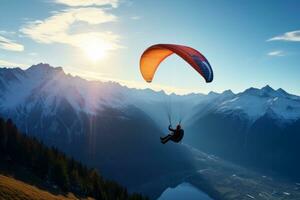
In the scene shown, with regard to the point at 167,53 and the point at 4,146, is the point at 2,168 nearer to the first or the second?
the point at 4,146

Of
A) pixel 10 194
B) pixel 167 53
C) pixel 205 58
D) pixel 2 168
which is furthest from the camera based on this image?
pixel 2 168

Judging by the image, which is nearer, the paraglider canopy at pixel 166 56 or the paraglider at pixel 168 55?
the paraglider at pixel 168 55

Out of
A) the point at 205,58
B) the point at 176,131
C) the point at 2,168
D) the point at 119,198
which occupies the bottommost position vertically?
the point at 119,198

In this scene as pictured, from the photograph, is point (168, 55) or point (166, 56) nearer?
point (168, 55)

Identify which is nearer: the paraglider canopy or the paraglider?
the paraglider

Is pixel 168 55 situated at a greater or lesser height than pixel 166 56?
greater

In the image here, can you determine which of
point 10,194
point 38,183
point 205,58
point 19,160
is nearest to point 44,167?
point 19,160
